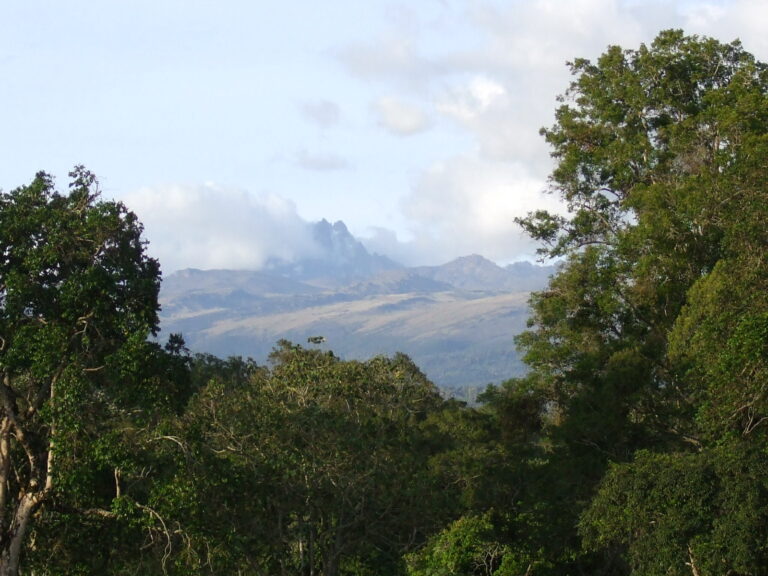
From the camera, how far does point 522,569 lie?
74.7 ft

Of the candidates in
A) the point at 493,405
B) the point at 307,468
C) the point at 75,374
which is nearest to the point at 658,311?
the point at 493,405

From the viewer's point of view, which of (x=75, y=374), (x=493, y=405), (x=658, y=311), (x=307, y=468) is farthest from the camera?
(x=493, y=405)

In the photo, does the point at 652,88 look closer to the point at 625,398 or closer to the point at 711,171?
the point at 711,171

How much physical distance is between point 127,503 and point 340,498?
6.17 meters

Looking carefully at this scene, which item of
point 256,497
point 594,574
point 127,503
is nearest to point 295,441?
point 256,497

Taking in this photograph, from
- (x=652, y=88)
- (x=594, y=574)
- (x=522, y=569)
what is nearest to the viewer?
(x=522, y=569)

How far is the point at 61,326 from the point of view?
16.7 m

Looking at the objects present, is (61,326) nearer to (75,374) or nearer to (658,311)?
(75,374)

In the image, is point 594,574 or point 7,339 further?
point 594,574

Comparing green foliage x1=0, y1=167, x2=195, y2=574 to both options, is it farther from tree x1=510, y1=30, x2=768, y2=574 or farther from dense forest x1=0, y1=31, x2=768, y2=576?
tree x1=510, y1=30, x2=768, y2=574

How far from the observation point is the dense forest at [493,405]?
1673cm

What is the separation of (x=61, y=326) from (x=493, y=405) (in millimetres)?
16471

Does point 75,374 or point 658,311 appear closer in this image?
point 75,374

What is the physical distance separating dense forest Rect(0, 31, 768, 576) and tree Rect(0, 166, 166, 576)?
49 millimetres
